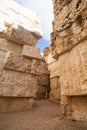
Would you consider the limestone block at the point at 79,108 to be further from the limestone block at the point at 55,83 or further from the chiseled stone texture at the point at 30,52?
the limestone block at the point at 55,83

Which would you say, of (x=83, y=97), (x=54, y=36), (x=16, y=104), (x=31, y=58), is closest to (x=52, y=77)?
(x=31, y=58)

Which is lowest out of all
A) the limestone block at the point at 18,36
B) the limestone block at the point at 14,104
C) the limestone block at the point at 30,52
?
the limestone block at the point at 14,104

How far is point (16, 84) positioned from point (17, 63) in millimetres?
596

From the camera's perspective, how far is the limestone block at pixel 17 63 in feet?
10.5

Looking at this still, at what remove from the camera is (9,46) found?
362 cm

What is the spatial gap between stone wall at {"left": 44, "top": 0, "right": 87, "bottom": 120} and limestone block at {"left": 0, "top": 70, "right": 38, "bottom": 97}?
1288 millimetres

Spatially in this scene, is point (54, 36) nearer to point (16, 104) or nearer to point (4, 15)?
point (16, 104)

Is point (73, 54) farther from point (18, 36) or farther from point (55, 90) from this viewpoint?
point (55, 90)

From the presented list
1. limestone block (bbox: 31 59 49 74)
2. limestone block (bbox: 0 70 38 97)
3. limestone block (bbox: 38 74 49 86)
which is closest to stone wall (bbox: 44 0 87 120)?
limestone block (bbox: 31 59 49 74)

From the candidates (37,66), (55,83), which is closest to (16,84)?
(37,66)

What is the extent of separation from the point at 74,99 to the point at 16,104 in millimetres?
1669

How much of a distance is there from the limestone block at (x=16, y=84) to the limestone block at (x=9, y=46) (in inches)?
29.3

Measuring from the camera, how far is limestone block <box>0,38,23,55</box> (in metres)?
3.43

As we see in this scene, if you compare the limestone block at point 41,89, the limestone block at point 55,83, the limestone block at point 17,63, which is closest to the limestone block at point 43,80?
the limestone block at point 41,89
